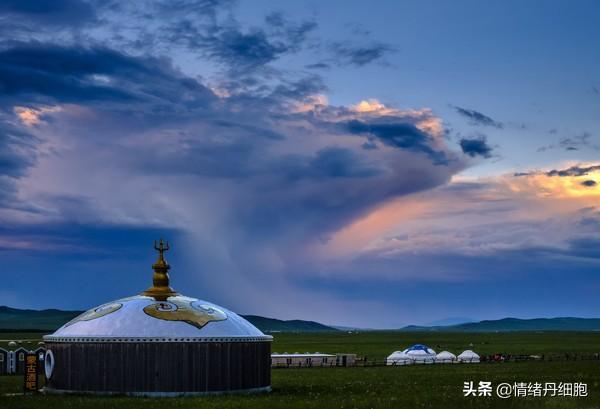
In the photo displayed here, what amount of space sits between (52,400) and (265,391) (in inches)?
387

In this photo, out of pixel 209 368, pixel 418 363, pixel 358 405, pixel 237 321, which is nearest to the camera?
pixel 358 405

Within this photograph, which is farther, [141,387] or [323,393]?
[323,393]

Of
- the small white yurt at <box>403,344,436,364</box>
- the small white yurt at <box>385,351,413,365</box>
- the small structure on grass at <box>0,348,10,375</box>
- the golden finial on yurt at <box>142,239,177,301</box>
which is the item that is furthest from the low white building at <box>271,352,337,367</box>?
the golden finial on yurt at <box>142,239,177,301</box>

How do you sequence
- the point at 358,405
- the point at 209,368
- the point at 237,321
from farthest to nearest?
the point at 237,321
the point at 209,368
the point at 358,405

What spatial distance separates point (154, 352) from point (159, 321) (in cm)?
145

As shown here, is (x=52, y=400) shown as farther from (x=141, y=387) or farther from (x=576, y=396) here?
(x=576, y=396)

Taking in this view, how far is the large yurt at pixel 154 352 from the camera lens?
34812 mm

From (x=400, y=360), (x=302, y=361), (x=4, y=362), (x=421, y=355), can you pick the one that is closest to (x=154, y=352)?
(x=4, y=362)

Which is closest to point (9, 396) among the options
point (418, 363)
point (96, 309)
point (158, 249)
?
point (96, 309)

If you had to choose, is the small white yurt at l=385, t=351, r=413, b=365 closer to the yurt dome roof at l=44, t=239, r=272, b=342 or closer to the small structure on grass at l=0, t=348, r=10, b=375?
the small structure on grass at l=0, t=348, r=10, b=375

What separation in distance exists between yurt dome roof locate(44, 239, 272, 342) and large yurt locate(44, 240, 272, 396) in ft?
0.14

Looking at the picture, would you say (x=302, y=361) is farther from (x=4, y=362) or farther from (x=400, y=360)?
(x=4, y=362)

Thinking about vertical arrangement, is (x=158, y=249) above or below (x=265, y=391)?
above

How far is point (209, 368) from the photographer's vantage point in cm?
3538
